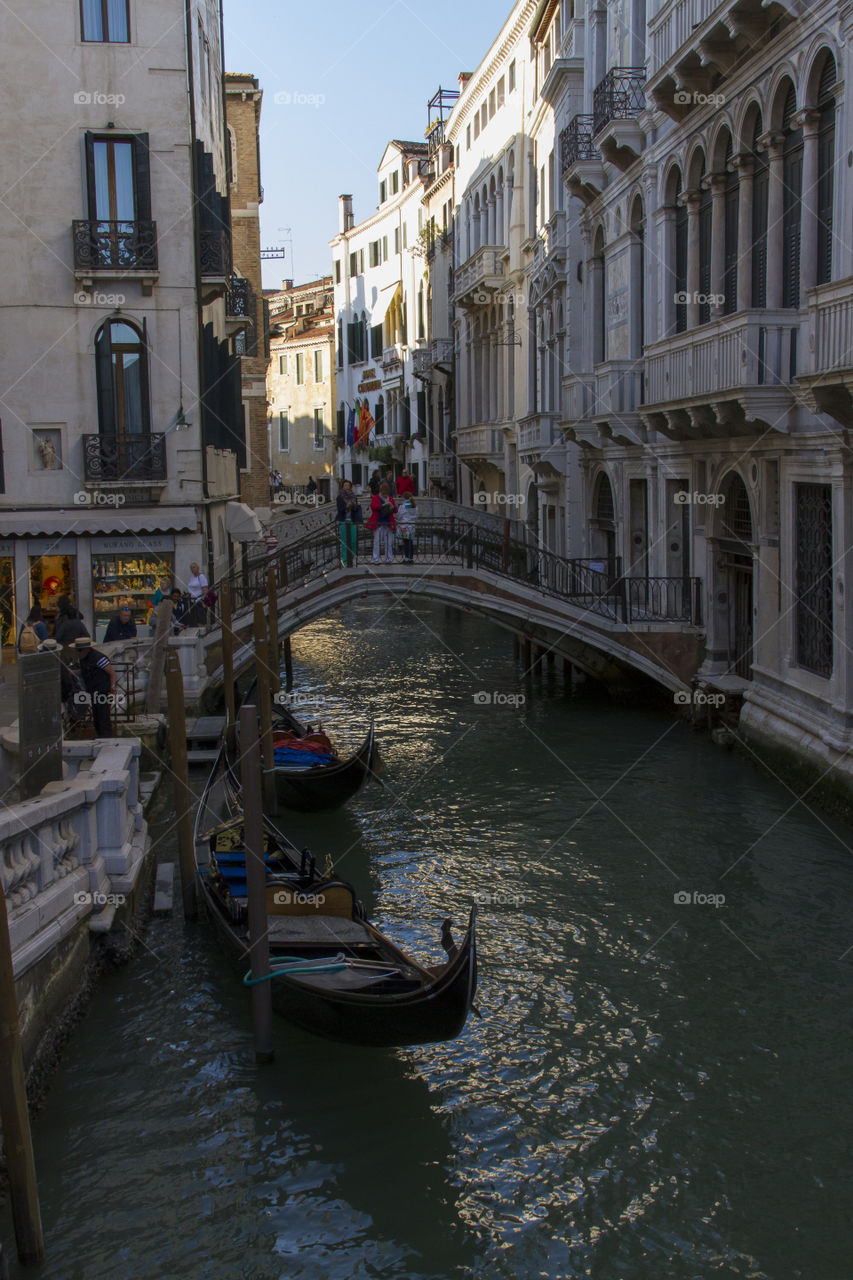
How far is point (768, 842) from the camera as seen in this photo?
36.1ft

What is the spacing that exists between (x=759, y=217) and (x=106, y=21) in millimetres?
8998

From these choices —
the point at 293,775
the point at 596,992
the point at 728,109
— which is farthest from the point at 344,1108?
the point at 728,109

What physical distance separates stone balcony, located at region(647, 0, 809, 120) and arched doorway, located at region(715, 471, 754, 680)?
405cm

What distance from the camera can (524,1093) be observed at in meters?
7.01

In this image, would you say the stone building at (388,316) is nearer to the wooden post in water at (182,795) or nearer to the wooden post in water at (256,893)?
the wooden post in water at (182,795)

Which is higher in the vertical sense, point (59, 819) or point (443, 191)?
point (443, 191)

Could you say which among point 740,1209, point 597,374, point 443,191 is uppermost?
point 443,191

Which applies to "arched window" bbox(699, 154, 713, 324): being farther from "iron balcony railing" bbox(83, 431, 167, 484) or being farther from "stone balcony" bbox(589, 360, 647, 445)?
"iron balcony railing" bbox(83, 431, 167, 484)

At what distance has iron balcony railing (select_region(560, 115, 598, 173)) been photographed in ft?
58.4

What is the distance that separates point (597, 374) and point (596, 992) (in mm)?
10755

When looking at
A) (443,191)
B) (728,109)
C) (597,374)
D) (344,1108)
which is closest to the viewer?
(344,1108)

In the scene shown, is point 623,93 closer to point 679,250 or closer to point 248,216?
point 679,250

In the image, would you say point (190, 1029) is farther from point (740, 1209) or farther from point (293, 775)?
point (293, 775)

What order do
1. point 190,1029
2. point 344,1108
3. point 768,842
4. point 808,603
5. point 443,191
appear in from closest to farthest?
point 344,1108
point 190,1029
point 768,842
point 808,603
point 443,191
